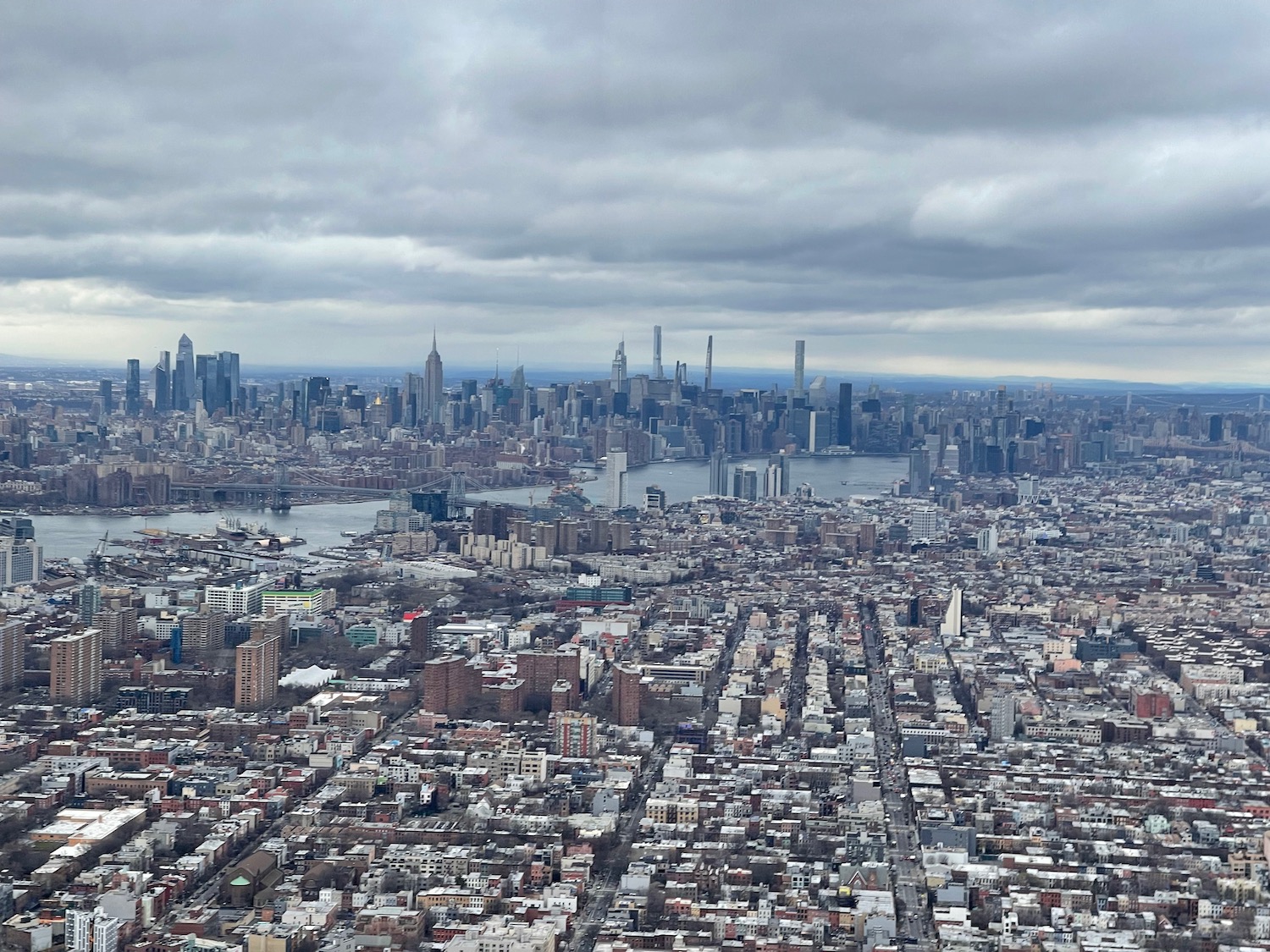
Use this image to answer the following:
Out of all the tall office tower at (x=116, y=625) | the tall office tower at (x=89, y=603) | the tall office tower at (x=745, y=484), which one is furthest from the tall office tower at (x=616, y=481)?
the tall office tower at (x=116, y=625)

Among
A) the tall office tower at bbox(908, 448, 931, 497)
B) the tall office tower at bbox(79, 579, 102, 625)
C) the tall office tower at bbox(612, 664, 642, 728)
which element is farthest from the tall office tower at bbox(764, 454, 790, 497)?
the tall office tower at bbox(612, 664, 642, 728)

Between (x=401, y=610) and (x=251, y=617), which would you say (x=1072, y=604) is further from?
(x=251, y=617)

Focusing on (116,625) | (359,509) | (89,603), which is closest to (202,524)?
(359,509)

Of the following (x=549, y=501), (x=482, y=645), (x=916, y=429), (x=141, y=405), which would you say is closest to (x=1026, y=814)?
(x=482, y=645)

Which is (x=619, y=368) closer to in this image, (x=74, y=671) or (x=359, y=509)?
(x=359, y=509)

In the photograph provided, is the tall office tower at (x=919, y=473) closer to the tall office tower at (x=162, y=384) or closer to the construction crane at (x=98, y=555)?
the construction crane at (x=98, y=555)
